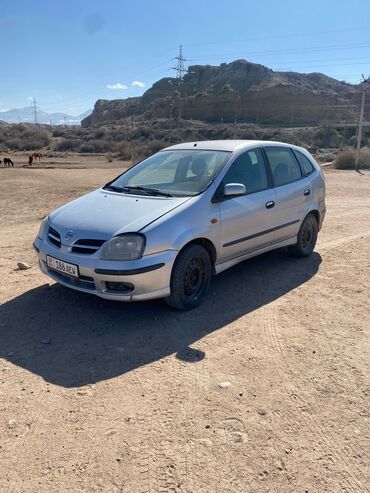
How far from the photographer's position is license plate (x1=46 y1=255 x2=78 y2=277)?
421cm

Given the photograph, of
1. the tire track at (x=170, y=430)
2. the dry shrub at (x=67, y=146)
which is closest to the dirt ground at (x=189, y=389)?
the tire track at (x=170, y=430)

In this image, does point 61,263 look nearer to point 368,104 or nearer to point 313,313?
point 313,313

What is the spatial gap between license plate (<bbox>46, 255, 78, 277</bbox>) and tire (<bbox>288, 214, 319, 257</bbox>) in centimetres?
331

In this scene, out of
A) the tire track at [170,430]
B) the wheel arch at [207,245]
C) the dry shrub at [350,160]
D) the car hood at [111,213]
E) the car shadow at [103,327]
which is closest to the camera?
the tire track at [170,430]

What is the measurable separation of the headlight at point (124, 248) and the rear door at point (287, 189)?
2235 mm

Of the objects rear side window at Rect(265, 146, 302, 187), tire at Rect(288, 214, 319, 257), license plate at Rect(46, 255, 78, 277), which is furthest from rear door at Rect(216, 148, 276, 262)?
license plate at Rect(46, 255, 78, 277)

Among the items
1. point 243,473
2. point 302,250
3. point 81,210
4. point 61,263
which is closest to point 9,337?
point 61,263

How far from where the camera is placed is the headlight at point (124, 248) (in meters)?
4.08

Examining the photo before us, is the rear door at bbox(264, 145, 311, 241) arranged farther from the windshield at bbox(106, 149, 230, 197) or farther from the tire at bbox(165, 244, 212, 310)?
the tire at bbox(165, 244, 212, 310)

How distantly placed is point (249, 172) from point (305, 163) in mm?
1572

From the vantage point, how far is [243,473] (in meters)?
2.51

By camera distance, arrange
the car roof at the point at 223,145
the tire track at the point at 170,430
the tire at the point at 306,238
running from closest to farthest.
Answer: the tire track at the point at 170,430 → the car roof at the point at 223,145 → the tire at the point at 306,238

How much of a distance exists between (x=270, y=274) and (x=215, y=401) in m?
2.94

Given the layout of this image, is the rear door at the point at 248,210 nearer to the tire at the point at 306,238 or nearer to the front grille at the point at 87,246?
the tire at the point at 306,238
